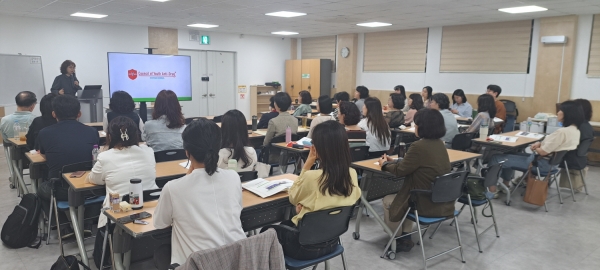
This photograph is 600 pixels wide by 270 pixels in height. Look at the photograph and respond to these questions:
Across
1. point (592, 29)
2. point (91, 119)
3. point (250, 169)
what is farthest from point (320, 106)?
point (592, 29)

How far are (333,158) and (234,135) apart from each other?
3.60ft

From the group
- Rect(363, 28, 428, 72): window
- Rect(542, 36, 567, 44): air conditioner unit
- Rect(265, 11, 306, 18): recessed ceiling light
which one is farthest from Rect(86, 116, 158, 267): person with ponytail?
Rect(363, 28, 428, 72): window

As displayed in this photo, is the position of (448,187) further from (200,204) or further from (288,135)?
(288,135)

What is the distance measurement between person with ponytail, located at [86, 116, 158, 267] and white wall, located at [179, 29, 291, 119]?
9.19 m

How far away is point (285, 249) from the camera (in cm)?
255

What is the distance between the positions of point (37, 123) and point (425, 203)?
3.93m

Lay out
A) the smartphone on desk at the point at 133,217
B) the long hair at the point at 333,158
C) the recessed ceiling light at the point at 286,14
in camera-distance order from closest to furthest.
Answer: the smartphone on desk at the point at 133,217, the long hair at the point at 333,158, the recessed ceiling light at the point at 286,14

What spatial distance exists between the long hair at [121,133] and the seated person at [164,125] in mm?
1312

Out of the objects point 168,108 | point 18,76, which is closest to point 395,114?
point 168,108

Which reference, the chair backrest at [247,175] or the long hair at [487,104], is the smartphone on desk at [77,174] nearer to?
the chair backrest at [247,175]

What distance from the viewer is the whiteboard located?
27.8ft

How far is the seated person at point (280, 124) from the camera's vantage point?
5.26 meters

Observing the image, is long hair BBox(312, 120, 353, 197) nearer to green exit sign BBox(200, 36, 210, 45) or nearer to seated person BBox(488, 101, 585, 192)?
seated person BBox(488, 101, 585, 192)

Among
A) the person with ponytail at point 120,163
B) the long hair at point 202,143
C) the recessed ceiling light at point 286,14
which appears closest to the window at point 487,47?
the recessed ceiling light at point 286,14
